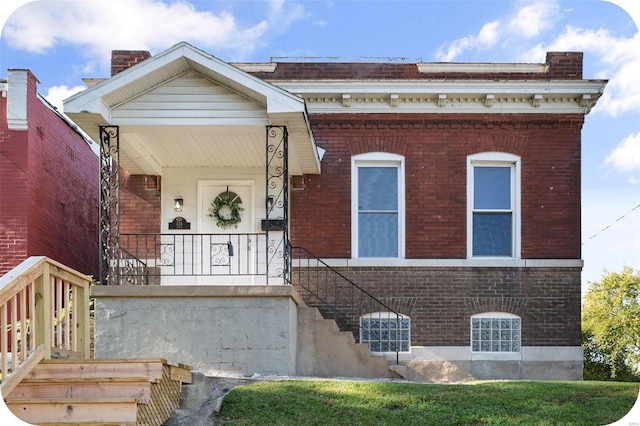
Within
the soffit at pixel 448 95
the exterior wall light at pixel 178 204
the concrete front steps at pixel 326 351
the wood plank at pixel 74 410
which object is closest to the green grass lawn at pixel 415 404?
the wood plank at pixel 74 410

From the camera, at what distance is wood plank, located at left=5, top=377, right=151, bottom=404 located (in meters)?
7.33

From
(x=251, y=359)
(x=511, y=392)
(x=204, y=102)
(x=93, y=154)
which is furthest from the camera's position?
(x=93, y=154)

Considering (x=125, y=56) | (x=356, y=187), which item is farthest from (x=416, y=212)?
(x=125, y=56)

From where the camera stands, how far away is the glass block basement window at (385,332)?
46.9 feet

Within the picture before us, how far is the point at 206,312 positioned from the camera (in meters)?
11.0

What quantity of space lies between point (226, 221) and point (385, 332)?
3.62 m

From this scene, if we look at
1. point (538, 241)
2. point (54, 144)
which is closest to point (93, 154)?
point (54, 144)

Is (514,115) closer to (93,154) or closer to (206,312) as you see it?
(206,312)

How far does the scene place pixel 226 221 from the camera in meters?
14.6

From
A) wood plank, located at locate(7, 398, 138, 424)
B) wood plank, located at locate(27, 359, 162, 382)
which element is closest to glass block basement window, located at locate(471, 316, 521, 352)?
wood plank, located at locate(27, 359, 162, 382)

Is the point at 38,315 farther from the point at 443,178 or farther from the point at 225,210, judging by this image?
the point at 443,178

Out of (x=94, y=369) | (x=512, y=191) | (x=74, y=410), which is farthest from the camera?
(x=512, y=191)

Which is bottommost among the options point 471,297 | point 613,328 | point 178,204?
point 613,328

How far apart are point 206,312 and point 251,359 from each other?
92 cm
